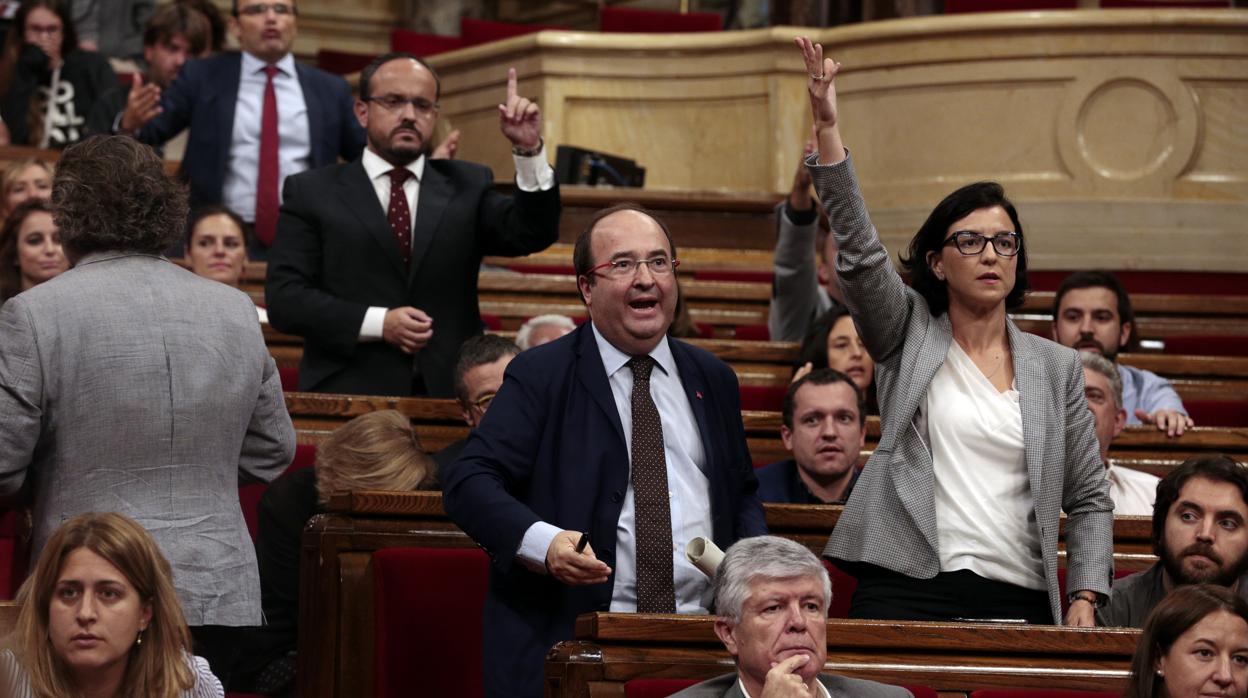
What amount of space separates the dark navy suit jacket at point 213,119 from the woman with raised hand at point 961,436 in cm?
271

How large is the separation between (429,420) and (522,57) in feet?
12.9

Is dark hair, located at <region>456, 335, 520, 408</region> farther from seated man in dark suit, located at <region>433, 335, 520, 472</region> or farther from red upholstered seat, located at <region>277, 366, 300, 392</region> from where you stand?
red upholstered seat, located at <region>277, 366, 300, 392</region>

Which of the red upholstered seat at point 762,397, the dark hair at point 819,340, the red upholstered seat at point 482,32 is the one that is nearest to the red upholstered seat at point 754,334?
the red upholstered seat at point 762,397

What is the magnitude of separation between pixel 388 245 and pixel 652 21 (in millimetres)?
4498

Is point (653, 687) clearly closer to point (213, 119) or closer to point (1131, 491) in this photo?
point (1131, 491)

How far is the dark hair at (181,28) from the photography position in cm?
595

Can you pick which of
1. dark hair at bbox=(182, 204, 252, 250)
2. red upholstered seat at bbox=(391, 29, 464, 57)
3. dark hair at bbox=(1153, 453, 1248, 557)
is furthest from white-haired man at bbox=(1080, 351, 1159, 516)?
red upholstered seat at bbox=(391, 29, 464, 57)

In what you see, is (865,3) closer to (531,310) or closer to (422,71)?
(531,310)

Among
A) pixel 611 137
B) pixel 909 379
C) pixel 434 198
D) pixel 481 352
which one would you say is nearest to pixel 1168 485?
pixel 909 379

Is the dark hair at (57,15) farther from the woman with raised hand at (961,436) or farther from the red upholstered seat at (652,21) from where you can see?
the woman with raised hand at (961,436)

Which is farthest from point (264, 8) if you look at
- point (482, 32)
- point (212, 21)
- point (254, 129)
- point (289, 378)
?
point (482, 32)

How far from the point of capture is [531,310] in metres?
5.34

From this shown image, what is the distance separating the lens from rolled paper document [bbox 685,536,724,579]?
2.36 metres

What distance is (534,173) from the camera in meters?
3.47
